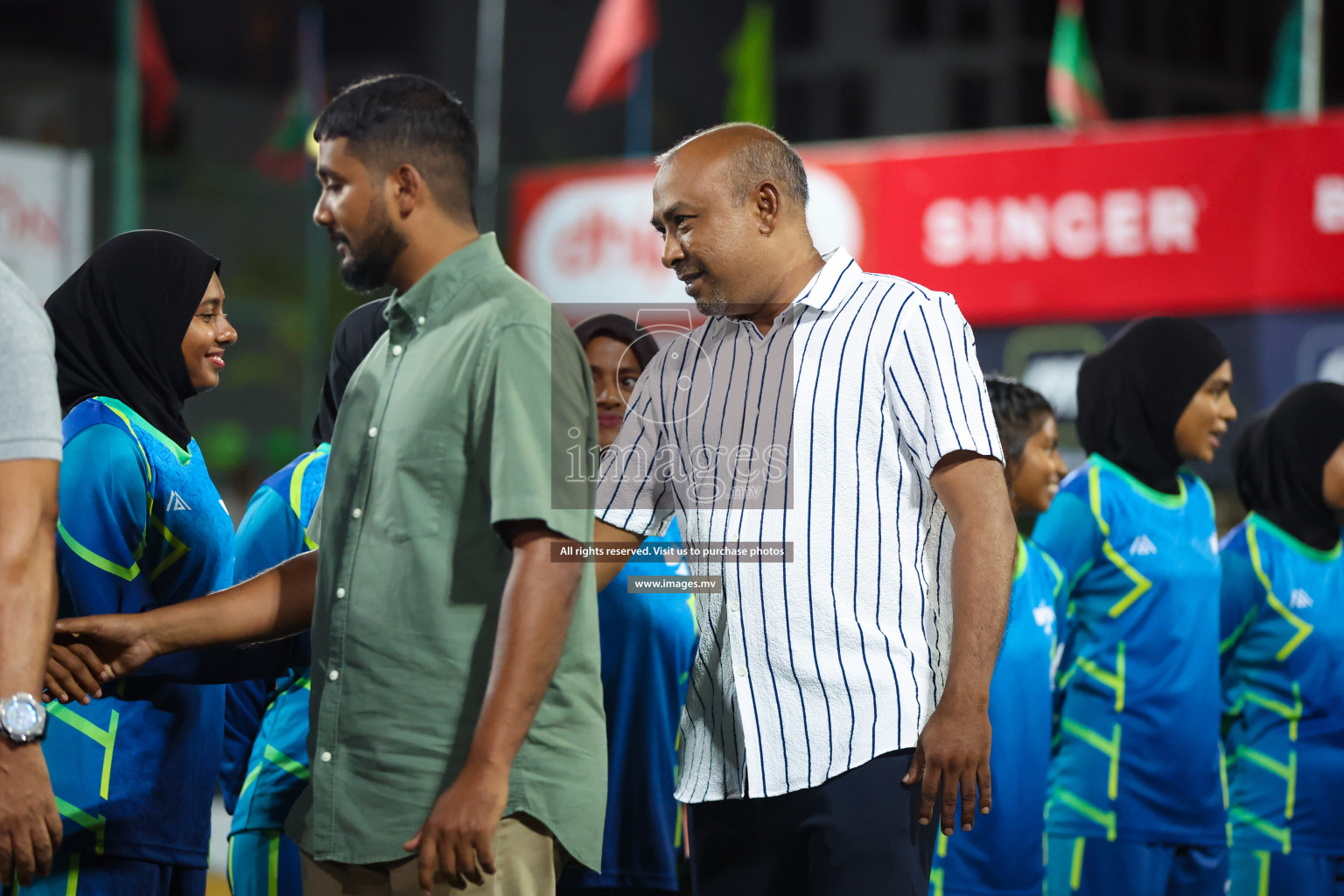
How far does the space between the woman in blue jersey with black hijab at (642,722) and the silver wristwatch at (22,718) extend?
1537 mm

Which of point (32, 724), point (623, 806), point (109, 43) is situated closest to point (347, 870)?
point (32, 724)

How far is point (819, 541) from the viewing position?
2.33 metres

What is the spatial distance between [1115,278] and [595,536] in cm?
729

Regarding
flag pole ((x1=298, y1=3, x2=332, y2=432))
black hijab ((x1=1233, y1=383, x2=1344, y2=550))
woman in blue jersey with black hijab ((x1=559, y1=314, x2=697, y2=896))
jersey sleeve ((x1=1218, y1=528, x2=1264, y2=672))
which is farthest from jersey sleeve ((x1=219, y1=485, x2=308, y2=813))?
flag pole ((x1=298, y1=3, x2=332, y2=432))

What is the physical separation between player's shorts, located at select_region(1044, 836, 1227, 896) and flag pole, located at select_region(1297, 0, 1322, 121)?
662cm

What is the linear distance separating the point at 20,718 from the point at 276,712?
1.12 meters

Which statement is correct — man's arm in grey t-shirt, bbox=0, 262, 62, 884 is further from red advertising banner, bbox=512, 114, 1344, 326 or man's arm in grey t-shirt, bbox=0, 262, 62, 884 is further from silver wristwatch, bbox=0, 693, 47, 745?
red advertising banner, bbox=512, 114, 1344, 326

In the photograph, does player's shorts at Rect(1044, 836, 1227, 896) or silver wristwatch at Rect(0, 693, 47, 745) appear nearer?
silver wristwatch at Rect(0, 693, 47, 745)

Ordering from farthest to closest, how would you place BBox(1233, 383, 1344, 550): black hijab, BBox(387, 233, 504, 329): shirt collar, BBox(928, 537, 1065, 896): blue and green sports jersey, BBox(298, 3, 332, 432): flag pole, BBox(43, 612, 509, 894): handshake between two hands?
BBox(298, 3, 332, 432): flag pole → BBox(1233, 383, 1344, 550): black hijab → BBox(928, 537, 1065, 896): blue and green sports jersey → BBox(387, 233, 504, 329): shirt collar → BBox(43, 612, 509, 894): handshake between two hands

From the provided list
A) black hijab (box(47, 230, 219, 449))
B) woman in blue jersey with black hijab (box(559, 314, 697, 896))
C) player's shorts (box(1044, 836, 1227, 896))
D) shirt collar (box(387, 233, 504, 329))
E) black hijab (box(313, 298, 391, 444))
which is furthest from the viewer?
player's shorts (box(1044, 836, 1227, 896))

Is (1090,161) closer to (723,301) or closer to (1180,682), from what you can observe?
(1180,682)

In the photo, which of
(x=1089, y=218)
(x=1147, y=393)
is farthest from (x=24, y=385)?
(x=1089, y=218)

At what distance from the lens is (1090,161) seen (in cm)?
932

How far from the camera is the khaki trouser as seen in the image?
201 centimetres
